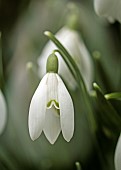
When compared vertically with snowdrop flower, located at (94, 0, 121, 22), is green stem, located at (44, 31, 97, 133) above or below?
below

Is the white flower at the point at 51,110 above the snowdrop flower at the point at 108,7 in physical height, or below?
below

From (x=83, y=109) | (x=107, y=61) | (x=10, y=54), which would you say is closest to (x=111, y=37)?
(x=107, y=61)

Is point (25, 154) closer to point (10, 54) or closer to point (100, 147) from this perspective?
point (100, 147)

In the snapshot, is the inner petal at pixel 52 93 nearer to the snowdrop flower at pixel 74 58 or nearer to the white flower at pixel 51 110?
the white flower at pixel 51 110

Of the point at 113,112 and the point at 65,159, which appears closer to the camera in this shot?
the point at 113,112

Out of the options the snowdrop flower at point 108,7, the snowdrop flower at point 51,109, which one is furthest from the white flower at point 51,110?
the snowdrop flower at point 108,7

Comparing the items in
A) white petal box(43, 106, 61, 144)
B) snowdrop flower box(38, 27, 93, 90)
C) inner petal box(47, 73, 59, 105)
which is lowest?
white petal box(43, 106, 61, 144)

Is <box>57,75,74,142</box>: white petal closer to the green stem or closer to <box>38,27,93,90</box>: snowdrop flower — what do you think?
the green stem

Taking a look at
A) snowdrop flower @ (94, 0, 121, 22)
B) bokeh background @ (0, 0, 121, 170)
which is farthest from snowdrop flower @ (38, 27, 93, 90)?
snowdrop flower @ (94, 0, 121, 22)
